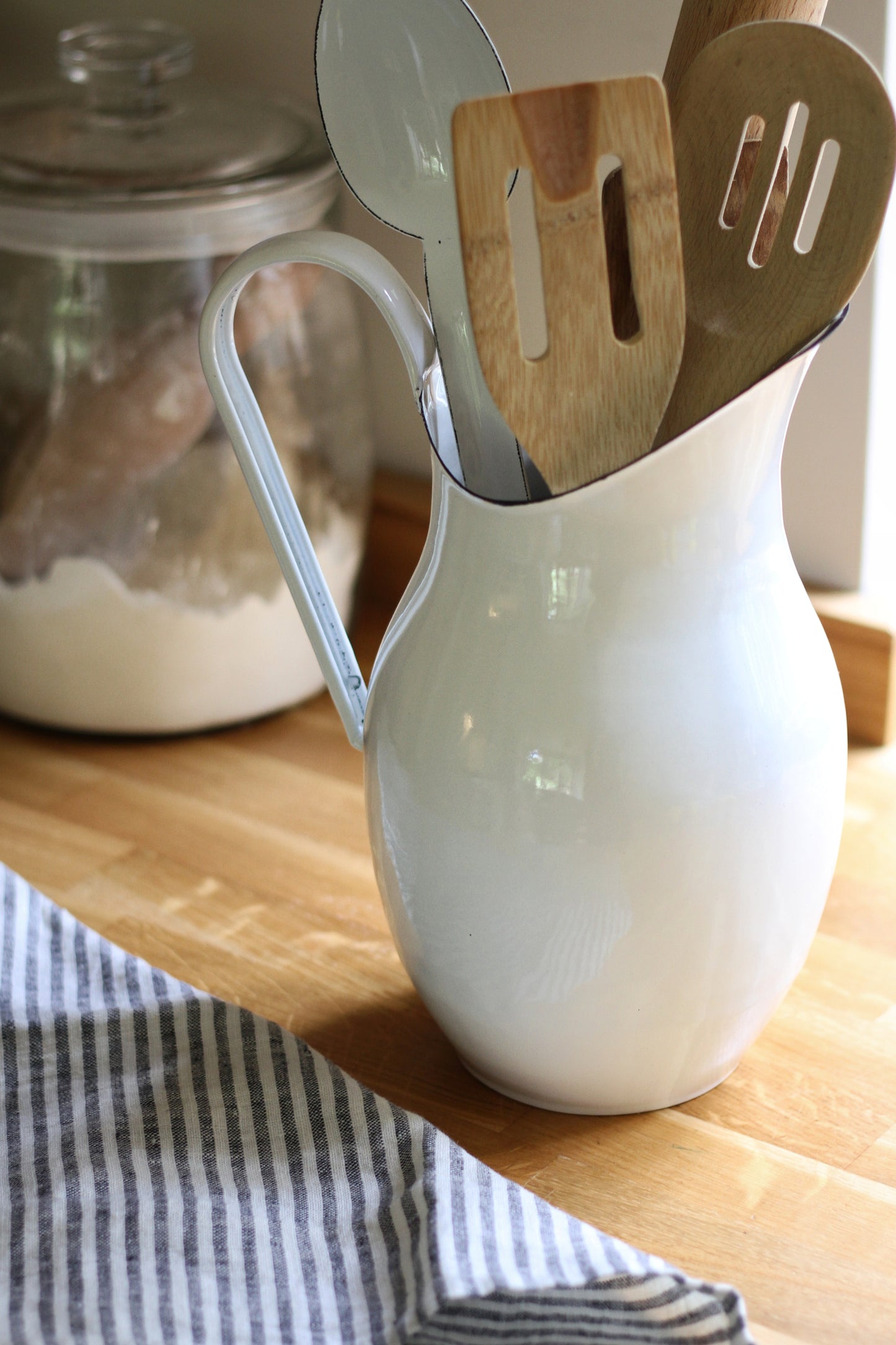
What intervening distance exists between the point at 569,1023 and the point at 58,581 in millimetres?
364

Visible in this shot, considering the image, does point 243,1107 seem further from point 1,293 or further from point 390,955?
point 1,293

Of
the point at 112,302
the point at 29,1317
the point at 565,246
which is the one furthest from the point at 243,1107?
the point at 112,302

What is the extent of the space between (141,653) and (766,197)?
402 mm

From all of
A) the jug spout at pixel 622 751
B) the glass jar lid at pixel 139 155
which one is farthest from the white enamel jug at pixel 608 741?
the glass jar lid at pixel 139 155

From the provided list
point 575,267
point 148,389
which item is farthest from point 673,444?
point 148,389

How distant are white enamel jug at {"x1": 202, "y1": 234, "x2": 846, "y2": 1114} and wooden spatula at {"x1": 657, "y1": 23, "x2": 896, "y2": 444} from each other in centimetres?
2

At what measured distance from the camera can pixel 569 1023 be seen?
0.41 m

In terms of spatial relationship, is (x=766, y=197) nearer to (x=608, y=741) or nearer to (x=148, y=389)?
(x=608, y=741)

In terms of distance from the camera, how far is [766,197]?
0.37 metres

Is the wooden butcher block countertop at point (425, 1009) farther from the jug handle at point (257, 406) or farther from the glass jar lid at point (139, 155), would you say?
the glass jar lid at point (139, 155)

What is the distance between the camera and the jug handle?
0.39m

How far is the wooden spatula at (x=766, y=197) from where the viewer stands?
34 cm

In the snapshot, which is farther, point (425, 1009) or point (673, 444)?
point (425, 1009)

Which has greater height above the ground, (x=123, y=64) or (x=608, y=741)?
(x=123, y=64)
